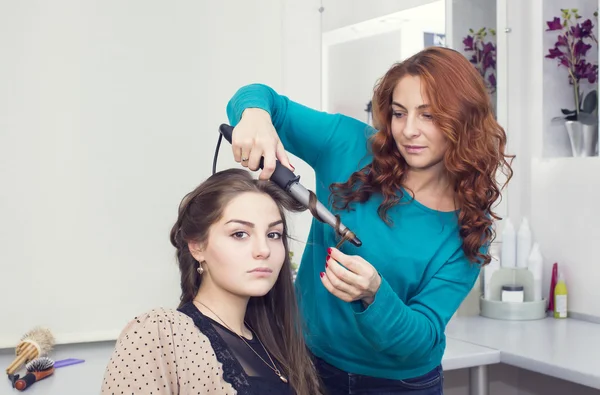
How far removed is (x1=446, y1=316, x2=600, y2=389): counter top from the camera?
1.89 meters

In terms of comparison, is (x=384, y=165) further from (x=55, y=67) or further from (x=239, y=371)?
(x=55, y=67)

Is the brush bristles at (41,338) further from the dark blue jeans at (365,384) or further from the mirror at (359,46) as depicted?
the mirror at (359,46)

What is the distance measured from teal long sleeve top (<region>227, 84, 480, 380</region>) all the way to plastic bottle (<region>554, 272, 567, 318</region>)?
1.17m

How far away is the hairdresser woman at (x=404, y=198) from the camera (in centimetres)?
134

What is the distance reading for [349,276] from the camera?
1114 mm

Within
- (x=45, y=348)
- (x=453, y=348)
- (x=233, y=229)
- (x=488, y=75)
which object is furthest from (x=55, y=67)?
(x=488, y=75)

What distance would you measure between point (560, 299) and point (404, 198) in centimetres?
134

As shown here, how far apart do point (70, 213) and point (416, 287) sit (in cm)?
106

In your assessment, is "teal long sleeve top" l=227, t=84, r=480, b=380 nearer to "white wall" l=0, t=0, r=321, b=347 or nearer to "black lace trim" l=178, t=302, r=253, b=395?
"black lace trim" l=178, t=302, r=253, b=395

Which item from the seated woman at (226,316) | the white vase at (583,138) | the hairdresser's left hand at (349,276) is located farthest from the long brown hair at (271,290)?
the white vase at (583,138)

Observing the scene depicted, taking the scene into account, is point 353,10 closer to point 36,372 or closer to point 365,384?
point 365,384

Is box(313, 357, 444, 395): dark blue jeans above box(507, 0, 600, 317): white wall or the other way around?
the other way around

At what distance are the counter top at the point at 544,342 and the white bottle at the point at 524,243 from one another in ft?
0.77

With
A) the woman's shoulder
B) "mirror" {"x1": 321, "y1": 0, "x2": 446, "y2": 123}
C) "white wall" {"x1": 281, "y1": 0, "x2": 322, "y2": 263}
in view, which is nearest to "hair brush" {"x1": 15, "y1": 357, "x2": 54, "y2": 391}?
the woman's shoulder
